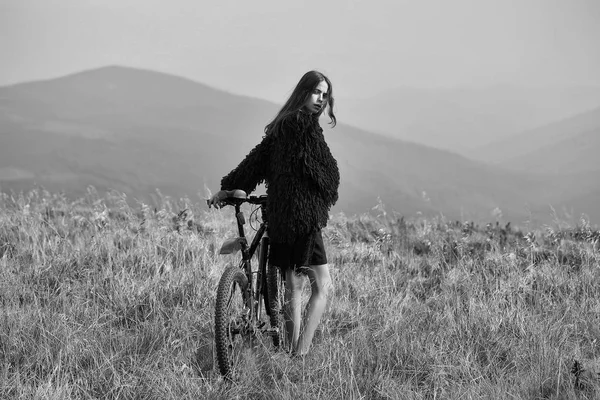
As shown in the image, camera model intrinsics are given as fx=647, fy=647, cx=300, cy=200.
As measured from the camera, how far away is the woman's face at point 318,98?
376cm

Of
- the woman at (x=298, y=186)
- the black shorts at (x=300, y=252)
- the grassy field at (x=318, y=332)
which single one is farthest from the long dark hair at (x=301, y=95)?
the grassy field at (x=318, y=332)

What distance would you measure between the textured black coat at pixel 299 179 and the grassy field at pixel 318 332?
Result: 765 mm

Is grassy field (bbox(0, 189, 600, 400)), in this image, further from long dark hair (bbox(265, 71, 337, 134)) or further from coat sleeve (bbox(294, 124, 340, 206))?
long dark hair (bbox(265, 71, 337, 134))

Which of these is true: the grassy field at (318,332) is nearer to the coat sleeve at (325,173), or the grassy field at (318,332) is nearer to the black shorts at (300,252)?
the black shorts at (300,252)

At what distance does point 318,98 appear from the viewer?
3785mm

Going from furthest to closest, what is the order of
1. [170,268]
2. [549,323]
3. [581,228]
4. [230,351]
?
1. [581,228]
2. [170,268]
3. [549,323]
4. [230,351]

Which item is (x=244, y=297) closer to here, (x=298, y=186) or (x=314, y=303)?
(x=314, y=303)

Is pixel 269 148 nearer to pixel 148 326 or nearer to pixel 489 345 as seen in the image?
pixel 148 326

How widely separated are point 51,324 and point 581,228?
660cm

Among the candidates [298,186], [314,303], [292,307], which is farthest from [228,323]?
[298,186]

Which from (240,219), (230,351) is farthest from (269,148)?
(230,351)

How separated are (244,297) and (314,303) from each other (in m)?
0.42

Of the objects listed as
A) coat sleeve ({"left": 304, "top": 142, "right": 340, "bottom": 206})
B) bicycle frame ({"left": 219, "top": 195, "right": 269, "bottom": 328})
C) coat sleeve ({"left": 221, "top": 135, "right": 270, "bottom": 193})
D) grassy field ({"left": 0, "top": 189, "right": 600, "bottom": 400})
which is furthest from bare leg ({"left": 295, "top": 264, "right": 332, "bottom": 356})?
coat sleeve ({"left": 221, "top": 135, "right": 270, "bottom": 193})

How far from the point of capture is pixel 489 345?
4.19 meters
